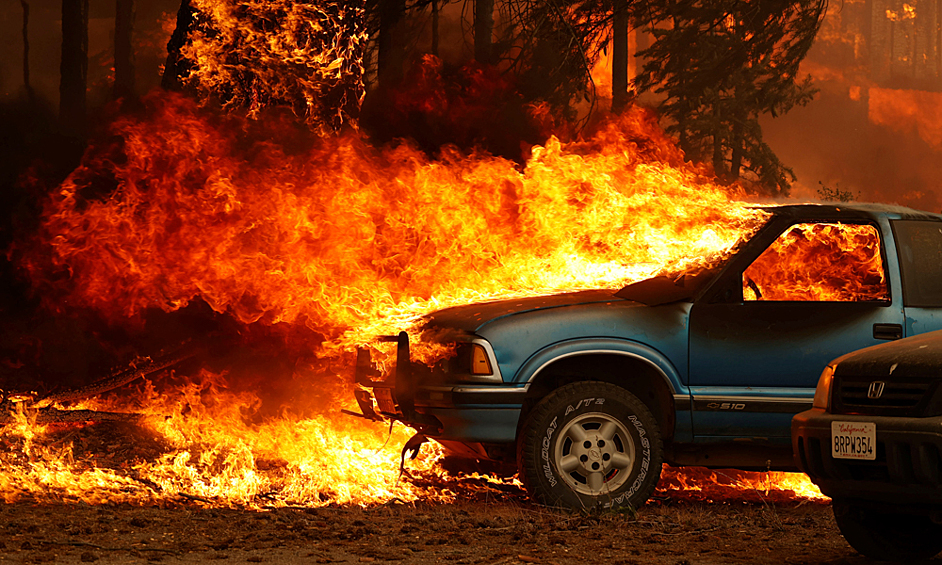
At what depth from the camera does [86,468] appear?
810 centimetres

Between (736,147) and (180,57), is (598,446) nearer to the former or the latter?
(180,57)

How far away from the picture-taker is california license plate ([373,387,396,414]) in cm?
729

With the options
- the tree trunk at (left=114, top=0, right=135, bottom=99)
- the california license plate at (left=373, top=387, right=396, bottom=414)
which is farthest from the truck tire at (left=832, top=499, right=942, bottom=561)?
the tree trunk at (left=114, top=0, right=135, bottom=99)

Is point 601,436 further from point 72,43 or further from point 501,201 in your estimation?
point 72,43

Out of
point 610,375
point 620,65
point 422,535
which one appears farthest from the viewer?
point 620,65

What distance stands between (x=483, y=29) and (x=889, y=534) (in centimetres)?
2030

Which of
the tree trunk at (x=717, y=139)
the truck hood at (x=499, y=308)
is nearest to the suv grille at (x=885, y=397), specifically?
the truck hood at (x=499, y=308)

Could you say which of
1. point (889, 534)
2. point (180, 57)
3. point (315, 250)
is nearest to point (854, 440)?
point (889, 534)

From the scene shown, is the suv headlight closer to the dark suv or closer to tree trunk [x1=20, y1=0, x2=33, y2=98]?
→ the dark suv

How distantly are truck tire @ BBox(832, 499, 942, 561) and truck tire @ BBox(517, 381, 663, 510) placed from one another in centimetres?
134

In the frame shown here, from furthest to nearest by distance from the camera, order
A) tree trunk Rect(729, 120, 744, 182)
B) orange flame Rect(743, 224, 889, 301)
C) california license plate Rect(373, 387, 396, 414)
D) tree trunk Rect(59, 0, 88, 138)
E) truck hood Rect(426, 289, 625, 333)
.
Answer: tree trunk Rect(729, 120, 744, 182) < tree trunk Rect(59, 0, 88, 138) < orange flame Rect(743, 224, 889, 301) < california license plate Rect(373, 387, 396, 414) < truck hood Rect(426, 289, 625, 333)

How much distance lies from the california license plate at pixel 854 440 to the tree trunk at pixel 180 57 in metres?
8.67

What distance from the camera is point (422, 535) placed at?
21.1 ft

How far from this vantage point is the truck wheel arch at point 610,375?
6.84 metres
